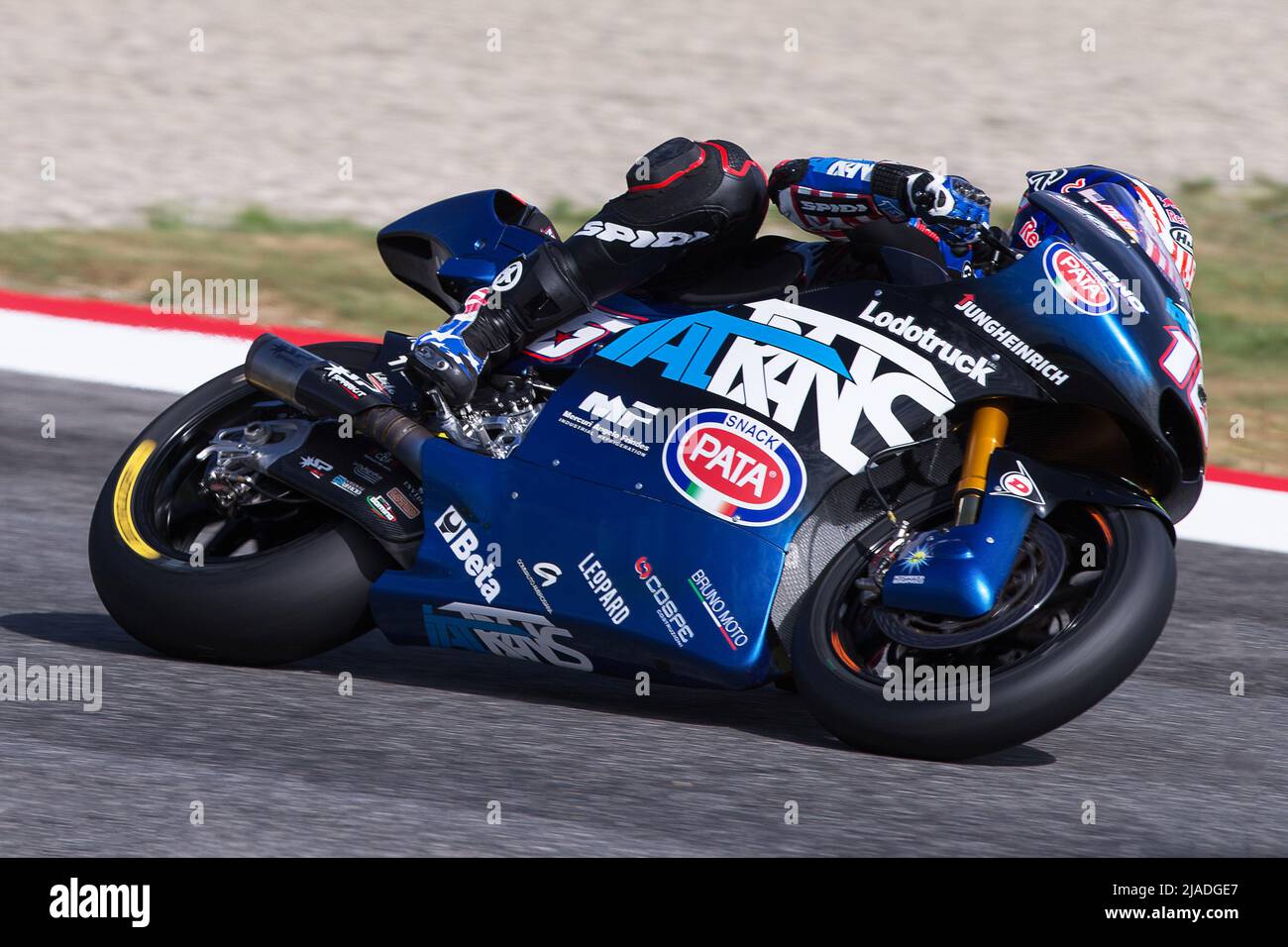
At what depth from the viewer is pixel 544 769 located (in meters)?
4.15

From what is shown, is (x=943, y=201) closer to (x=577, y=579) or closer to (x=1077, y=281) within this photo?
(x=1077, y=281)

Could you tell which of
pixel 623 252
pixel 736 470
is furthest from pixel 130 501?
pixel 736 470

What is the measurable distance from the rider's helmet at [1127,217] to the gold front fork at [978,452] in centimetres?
40

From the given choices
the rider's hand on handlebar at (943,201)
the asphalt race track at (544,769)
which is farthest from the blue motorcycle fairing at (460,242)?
the rider's hand on handlebar at (943,201)

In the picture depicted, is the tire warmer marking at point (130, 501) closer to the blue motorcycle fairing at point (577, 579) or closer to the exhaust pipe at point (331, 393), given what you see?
the exhaust pipe at point (331, 393)

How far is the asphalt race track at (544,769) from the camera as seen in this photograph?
146 inches

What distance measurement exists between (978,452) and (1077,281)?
43 centimetres

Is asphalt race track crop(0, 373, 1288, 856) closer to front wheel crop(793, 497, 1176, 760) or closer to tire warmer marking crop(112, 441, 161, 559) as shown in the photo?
front wheel crop(793, 497, 1176, 760)

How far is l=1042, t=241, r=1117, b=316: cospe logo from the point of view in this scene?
4.26 m

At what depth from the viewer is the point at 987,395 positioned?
14.1 ft

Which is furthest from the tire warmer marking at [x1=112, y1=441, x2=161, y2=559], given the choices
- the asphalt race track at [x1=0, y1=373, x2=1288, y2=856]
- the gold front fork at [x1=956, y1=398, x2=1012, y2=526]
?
the gold front fork at [x1=956, y1=398, x2=1012, y2=526]

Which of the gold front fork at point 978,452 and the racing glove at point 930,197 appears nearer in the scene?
the gold front fork at point 978,452
